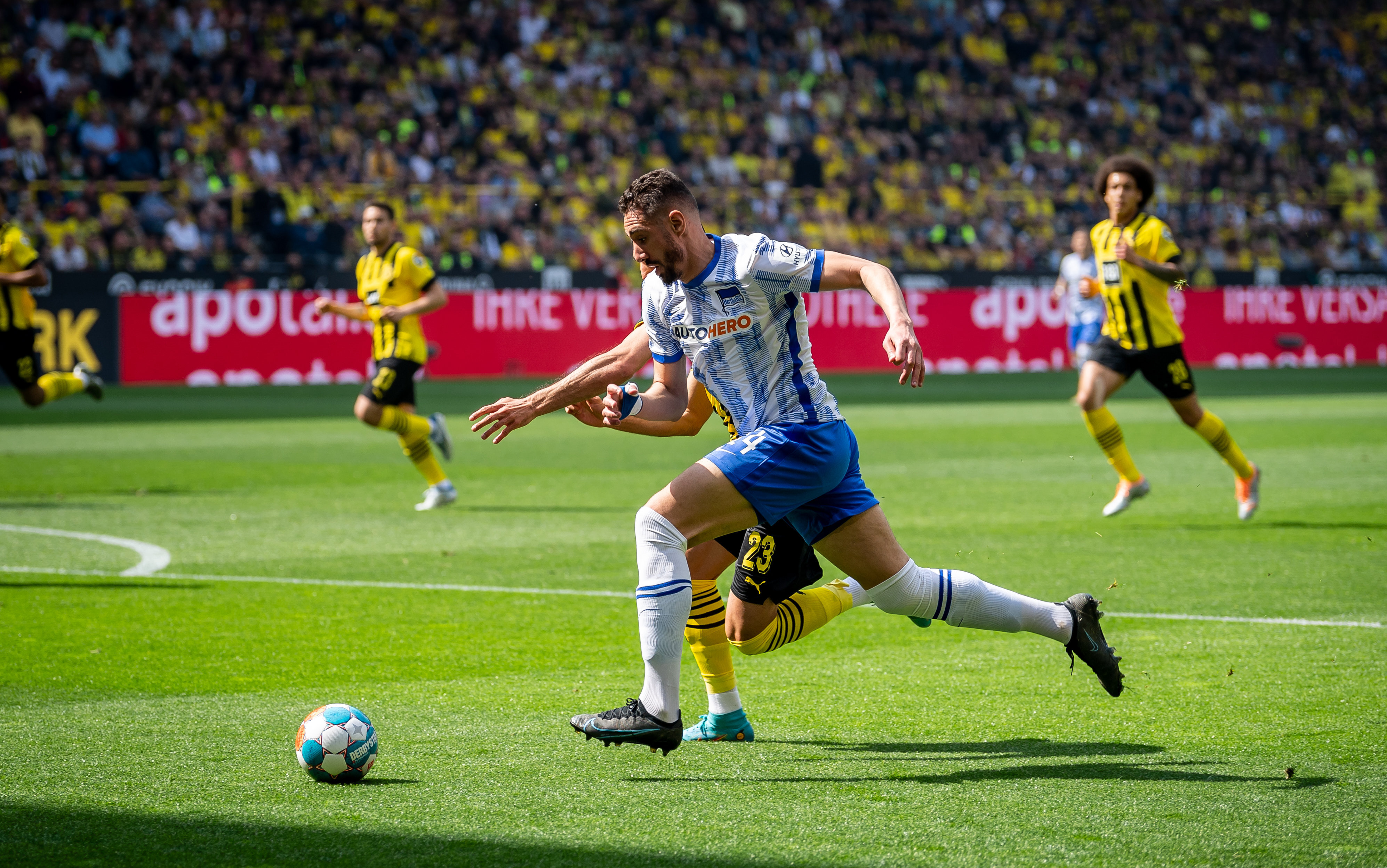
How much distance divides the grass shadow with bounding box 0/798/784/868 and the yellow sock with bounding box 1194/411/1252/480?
767cm

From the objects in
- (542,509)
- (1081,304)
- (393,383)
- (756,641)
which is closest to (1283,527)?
(542,509)

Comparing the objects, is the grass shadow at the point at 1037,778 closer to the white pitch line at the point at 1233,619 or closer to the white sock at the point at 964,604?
the white sock at the point at 964,604

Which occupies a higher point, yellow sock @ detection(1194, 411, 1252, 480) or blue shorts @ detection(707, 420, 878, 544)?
blue shorts @ detection(707, 420, 878, 544)

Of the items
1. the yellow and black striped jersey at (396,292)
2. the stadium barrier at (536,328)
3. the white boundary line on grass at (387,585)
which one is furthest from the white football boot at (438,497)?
the stadium barrier at (536,328)

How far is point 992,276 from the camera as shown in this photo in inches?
1182

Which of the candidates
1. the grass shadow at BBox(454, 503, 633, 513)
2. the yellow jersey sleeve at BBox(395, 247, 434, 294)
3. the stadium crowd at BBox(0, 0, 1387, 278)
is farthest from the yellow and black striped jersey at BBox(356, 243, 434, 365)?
the stadium crowd at BBox(0, 0, 1387, 278)

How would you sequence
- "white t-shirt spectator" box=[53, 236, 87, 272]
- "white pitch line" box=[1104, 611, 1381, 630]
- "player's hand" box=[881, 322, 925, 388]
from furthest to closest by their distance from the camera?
1. "white t-shirt spectator" box=[53, 236, 87, 272]
2. "white pitch line" box=[1104, 611, 1381, 630]
3. "player's hand" box=[881, 322, 925, 388]

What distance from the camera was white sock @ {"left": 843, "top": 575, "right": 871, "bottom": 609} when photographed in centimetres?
536

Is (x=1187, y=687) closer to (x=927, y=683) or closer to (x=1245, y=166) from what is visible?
(x=927, y=683)

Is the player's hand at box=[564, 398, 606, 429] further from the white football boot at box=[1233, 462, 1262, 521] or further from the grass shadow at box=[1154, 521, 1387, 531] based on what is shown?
the white football boot at box=[1233, 462, 1262, 521]

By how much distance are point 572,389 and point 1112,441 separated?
22.2 ft

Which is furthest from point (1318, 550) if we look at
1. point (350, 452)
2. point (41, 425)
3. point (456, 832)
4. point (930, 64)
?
point (930, 64)

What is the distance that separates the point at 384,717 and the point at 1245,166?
35681 mm

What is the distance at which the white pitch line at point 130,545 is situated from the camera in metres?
8.62
